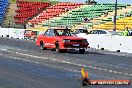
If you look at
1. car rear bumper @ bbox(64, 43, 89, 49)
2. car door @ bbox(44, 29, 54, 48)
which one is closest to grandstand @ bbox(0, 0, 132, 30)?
A: car door @ bbox(44, 29, 54, 48)

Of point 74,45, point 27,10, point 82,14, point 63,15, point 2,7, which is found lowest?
point 74,45

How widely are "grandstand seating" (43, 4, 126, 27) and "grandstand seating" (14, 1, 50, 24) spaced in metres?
7.78

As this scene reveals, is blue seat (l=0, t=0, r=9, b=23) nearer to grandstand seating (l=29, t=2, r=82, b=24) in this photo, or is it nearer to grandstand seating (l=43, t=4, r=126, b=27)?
grandstand seating (l=29, t=2, r=82, b=24)

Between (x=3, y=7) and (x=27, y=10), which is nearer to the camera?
(x=27, y=10)

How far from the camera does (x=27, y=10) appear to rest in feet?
285

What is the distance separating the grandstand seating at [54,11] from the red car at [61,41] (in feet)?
165

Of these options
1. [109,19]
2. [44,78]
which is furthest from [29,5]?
[44,78]

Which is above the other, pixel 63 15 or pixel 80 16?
pixel 63 15

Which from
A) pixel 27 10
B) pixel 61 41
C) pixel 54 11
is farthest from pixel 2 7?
pixel 61 41

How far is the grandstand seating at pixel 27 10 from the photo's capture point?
8500cm

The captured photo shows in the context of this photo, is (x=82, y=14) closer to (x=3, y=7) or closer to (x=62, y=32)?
(x=3, y=7)

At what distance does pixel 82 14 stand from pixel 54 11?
28.9ft

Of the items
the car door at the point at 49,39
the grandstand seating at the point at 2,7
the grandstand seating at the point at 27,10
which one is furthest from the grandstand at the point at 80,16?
the car door at the point at 49,39

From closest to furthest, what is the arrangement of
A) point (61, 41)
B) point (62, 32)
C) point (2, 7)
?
1. point (61, 41)
2. point (62, 32)
3. point (2, 7)
